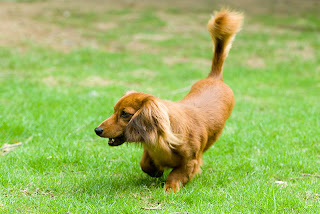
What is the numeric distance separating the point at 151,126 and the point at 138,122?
0.13 metres

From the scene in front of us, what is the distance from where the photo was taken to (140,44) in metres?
13.1

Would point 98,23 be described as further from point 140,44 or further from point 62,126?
point 62,126

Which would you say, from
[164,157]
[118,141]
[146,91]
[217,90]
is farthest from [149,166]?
[146,91]

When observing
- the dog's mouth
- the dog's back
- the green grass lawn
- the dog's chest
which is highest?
the dog's back

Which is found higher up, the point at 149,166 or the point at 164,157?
the point at 164,157

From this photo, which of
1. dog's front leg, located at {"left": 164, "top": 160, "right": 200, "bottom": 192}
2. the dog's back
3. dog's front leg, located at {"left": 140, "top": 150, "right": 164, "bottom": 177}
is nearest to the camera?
dog's front leg, located at {"left": 164, "top": 160, "right": 200, "bottom": 192}

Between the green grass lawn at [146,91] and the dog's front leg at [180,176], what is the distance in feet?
0.36

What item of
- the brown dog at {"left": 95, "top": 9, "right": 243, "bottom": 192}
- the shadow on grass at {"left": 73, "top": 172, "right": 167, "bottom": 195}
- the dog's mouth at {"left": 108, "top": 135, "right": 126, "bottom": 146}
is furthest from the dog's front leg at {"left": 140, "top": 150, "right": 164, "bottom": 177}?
the dog's mouth at {"left": 108, "top": 135, "right": 126, "bottom": 146}

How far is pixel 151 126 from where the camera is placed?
3.74 m

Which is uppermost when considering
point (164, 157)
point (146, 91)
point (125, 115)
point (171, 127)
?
point (125, 115)

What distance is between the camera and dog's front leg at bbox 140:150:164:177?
426 centimetres

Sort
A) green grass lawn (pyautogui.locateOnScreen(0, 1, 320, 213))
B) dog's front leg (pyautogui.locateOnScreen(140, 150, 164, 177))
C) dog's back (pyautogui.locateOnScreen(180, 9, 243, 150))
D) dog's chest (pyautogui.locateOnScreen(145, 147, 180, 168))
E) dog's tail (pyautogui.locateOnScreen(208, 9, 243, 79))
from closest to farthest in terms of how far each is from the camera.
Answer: green grass lawn (pyautogui.locateOnScreen(0, 1, 320, 213)) < dog's chest (pyautogui.locateOnScreen(145, 147, 180, 168)) < dog's front leg (pyautogui.locateOnScreen(140, 150, 164, 177)) < dog's back (pyautogui.locateOnScreen(180, 9, 243, 150)) < dog's tail (pyautogui.locateOnScreen(208, 9, 243, 79))

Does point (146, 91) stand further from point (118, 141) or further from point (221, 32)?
point (118, 141)

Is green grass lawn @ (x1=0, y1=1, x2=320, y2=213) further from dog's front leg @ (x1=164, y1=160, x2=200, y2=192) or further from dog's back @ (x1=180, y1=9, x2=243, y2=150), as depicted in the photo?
dog's back @ (x1=180, y1=9, x2=243, y2=150)
